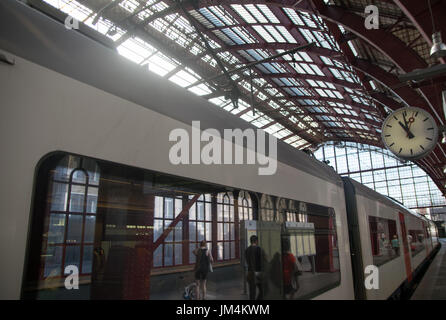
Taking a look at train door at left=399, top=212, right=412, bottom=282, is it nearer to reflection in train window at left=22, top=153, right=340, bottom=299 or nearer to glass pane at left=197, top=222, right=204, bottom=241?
reflection in train window at left=22, top=153, right=340, bottom=299

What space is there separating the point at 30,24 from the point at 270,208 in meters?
2.23

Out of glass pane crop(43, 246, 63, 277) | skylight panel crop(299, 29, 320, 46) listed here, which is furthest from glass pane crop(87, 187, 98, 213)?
skylight panel crop(299, 29, 320, 46)

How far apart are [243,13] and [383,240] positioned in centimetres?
1354

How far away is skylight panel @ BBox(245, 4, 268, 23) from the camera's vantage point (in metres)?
15.8

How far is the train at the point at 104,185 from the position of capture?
1361mm

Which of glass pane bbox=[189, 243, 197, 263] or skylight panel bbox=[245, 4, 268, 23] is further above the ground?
skylight panel bbox=[245, 4, 268, 23]

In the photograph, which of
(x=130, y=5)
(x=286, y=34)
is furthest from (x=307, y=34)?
(x=130, y=5)

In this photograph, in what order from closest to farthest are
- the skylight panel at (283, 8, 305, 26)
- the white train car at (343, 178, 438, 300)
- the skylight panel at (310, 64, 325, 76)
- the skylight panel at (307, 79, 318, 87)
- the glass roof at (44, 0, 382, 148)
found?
the white train car at (343, 178, 438, 300) → the glass roof at (44, 0, 382, 148) → the skylight panel at (283, 8, 305, 26) → the skylight panel at (310, 64, 325, 76) → the skylight panel at (307, 79, 318, 87)

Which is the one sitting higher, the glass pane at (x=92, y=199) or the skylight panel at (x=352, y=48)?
the skylight panel at (x=352, y=48)

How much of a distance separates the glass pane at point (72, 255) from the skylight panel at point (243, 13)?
1637 cm

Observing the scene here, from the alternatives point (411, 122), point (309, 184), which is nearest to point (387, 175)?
point (411, 122)

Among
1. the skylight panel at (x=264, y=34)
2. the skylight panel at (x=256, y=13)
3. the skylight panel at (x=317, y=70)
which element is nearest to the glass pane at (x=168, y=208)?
the skylight panel at (x=256, y=13)

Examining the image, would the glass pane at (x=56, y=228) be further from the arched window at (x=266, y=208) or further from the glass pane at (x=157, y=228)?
the arched window at (x=266, y=208)
